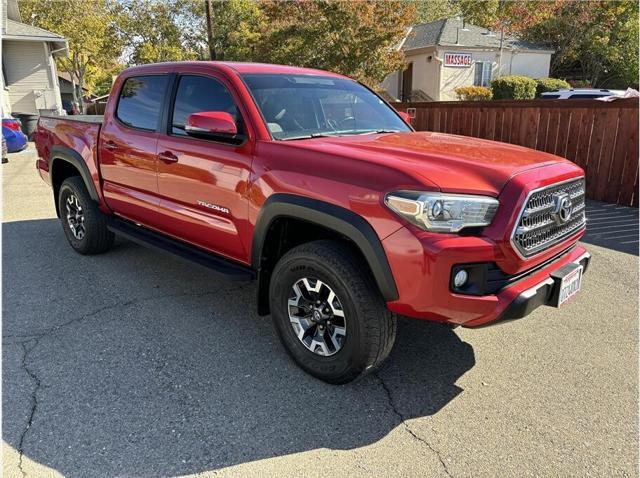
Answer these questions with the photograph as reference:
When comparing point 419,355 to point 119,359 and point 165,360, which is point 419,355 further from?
point 119,359

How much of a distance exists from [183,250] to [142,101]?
146cm

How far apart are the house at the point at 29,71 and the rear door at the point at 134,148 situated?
64.7ft

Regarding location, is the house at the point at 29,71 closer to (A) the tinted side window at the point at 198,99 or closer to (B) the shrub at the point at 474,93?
(B) the shrub at the point at 474,93

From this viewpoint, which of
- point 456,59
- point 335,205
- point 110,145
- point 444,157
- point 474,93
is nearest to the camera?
point 335,205

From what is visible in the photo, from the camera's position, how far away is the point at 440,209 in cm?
246

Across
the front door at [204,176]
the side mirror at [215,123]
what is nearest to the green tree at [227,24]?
the front door at [204,176]

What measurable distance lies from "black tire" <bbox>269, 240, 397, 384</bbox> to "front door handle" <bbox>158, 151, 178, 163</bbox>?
53.1 inches

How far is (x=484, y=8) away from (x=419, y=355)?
27.6 metres

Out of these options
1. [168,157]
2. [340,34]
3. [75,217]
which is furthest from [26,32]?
[168,157]

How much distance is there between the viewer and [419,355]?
3449 millimetres

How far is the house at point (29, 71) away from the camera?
847 inches

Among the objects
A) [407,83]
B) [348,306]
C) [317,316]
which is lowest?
[407,83]

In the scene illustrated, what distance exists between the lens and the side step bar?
3.48 m

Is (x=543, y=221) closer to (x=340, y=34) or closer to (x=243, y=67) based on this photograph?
(x=243, y=67)
